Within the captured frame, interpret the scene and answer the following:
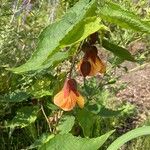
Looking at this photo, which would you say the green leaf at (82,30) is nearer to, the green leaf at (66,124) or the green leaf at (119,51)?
the green leaf at (119,51)

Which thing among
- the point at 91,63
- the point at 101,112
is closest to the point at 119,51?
the point at 91,63

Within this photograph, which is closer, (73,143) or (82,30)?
(82,30)

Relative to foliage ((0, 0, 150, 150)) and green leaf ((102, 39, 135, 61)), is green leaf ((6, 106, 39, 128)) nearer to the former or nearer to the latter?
foliage ((0, 0, 150, 150))

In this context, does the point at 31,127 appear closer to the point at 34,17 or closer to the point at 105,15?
the point at 34,17

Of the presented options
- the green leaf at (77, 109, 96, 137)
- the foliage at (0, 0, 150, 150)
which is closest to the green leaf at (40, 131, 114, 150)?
the foliage at (0, 0, 150, 150)

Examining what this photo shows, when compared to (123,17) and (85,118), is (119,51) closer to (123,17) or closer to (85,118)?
(123,17)

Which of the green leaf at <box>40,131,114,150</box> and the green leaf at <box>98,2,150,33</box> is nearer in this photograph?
the green leaf at <box>98,2,150,33</box>

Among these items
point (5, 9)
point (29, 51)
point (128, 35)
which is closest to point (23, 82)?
point (29, 51)
